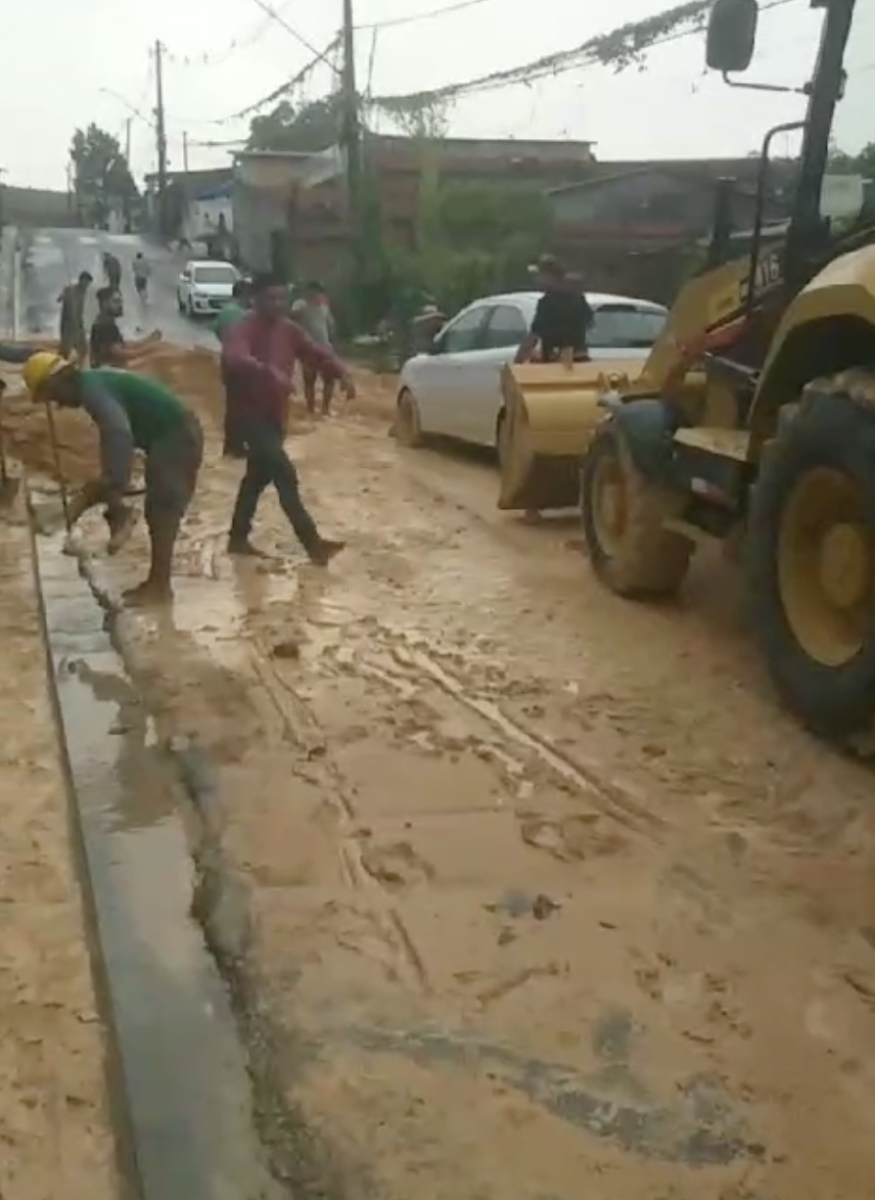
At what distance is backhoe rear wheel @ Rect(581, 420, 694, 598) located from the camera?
812 centimetres

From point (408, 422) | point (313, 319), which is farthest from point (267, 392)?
point (313, 319)

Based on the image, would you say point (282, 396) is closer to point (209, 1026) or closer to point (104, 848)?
point (104, 848)

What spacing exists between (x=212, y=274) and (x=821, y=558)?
3640 centimetres

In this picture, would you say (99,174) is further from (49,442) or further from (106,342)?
(49,442)

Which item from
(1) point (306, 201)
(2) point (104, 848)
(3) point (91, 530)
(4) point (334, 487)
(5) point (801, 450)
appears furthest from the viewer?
(1) point (306, 201)

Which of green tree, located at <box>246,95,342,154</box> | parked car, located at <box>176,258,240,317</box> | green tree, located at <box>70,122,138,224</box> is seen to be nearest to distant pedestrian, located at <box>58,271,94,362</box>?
parked car, located at <box>176,258,240,317</box>

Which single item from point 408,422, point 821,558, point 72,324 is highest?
point 821,558

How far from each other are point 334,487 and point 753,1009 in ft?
30.4

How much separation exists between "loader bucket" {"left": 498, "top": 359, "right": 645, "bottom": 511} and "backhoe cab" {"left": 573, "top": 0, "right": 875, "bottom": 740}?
0.92 meters

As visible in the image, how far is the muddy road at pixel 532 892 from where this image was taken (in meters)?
3.45

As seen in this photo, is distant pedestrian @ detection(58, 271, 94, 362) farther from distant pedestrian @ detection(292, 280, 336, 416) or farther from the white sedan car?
the white sedan car

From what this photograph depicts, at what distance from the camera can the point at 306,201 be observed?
4381 cm

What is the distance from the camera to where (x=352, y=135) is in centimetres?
3228

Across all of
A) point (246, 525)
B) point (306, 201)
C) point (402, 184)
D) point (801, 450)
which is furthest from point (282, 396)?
point (306, 201)
